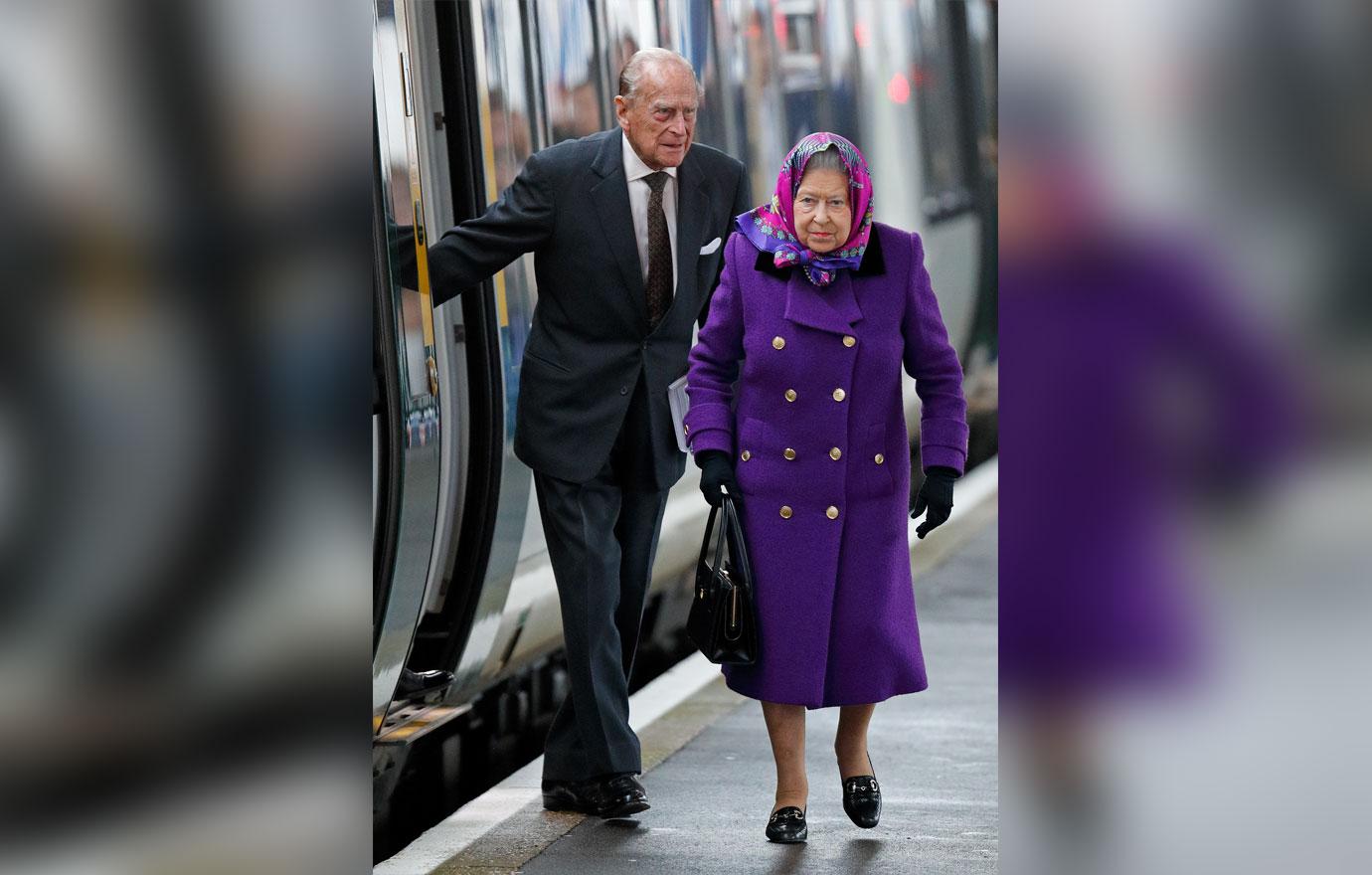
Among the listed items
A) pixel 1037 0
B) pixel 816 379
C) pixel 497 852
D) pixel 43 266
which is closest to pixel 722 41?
pixel 816 379

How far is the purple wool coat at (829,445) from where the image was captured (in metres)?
3.97

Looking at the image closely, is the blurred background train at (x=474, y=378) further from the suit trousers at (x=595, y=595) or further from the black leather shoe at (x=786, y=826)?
the black leather shoe at (x=786, y=826)

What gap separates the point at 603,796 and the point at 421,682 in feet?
1.76

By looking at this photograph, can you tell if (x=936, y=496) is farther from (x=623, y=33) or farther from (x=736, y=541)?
(x=623, y=33)

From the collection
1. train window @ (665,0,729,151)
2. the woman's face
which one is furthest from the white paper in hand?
train window @ (665,0,729,151)

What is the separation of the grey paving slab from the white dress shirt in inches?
45.8

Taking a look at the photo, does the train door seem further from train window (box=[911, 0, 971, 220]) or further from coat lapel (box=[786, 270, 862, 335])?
train window (box=[911, 0, 971, 220])

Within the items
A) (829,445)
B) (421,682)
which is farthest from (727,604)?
(421,682)

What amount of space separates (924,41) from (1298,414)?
30.4ft

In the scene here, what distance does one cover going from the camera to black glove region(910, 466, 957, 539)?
3916mm

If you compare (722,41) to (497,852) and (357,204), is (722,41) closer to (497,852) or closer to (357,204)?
(497,852)

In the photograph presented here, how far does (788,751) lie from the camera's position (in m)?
4.05

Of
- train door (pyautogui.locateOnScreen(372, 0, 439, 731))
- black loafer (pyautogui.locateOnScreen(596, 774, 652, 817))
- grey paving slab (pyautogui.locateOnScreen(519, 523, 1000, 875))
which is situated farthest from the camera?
black loafer (pyautogui.locateOnScreen(596, 774, 652, 817))

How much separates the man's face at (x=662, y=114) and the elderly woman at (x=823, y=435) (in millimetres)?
295
